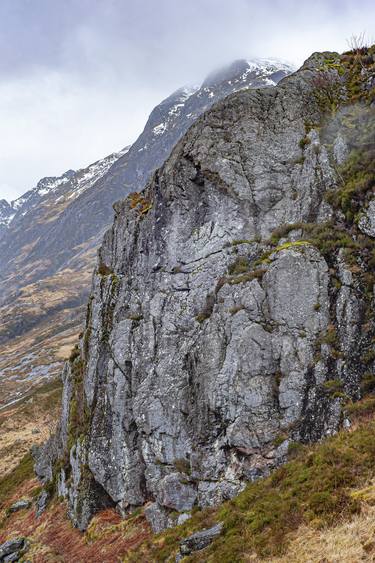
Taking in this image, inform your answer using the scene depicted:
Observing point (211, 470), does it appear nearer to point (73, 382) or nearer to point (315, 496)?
point (315, 496)

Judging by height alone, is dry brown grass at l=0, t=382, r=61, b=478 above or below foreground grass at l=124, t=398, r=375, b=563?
below

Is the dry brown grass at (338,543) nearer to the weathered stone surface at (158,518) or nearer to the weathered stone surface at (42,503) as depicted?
the weathered stone surface at (158,518)

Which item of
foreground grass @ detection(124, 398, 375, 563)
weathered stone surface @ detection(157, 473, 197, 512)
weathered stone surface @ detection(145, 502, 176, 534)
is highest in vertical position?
foreground grass @ detection(124, 398, 375, 563)

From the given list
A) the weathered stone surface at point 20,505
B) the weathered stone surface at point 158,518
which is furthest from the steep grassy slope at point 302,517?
the weathered stone surface at point 20,505

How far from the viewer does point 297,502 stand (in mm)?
13992

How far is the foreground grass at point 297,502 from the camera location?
42.0 ft

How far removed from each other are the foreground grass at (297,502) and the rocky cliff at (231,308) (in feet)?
8.57

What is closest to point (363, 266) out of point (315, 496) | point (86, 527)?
point (315, 496)

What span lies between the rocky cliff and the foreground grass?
261cm

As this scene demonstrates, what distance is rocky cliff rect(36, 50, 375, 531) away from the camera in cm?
2059

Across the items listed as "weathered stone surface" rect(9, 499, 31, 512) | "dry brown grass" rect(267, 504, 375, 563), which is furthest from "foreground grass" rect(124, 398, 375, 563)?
"weathered stone surface" rect(9, 499, 31, 512)

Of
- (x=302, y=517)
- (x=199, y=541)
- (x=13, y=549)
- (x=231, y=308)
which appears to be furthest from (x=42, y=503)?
(x=302, y=517)

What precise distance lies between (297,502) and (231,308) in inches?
453

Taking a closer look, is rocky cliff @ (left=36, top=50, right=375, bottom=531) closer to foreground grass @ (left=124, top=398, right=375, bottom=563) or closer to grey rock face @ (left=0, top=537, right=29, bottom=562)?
foreground grass @ (left=124, top=398, right=375, bottom=563)
